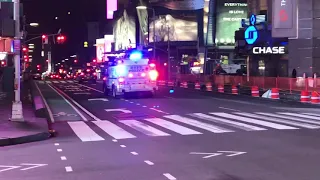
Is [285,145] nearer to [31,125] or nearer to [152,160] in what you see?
[152,160]

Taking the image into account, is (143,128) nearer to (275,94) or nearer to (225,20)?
(275,94)

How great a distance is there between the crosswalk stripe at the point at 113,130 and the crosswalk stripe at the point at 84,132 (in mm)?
489

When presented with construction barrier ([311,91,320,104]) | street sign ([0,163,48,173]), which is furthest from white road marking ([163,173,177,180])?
construction barrier ([311,91,320,104])

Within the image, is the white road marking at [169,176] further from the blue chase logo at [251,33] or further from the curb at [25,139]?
the blue chase logo at [251,33]

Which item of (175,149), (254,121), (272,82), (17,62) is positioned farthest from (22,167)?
(272,82)

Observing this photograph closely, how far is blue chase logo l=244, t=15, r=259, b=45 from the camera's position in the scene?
52969 mm

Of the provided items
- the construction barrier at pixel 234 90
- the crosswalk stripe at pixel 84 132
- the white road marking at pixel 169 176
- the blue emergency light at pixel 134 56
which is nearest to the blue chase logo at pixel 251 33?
the construction barrier at pixel 234 90

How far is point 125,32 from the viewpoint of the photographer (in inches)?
5128

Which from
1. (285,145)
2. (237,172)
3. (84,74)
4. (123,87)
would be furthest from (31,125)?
(84,74)

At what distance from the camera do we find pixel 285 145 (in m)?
13.2

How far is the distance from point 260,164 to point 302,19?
33306 millimetres

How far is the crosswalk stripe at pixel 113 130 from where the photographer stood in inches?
614

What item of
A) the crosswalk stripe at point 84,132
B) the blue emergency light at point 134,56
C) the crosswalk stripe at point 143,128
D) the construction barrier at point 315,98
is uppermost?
the blue emergency light at point 134,56

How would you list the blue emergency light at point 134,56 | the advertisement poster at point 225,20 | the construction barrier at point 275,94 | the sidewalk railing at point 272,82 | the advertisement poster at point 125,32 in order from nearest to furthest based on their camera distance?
the sidewalk railing at point 272,82
the construction barrier at point 275,94
the blue emergency light at point 134,56
the advertisement poster at point 225,20
the advertisement poster at point 125,32
